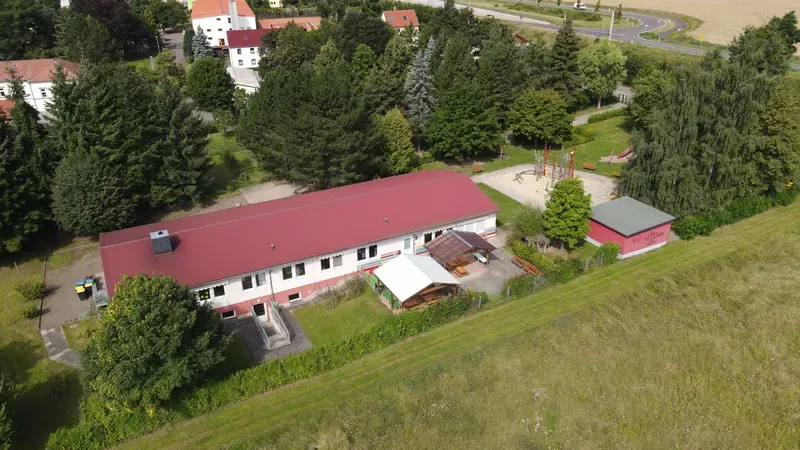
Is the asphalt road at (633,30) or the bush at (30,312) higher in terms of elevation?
the asphalt road at (633,30)

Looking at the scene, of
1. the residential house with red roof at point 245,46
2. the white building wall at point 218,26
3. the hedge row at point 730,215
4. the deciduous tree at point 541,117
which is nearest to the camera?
the hedge row at point 730,215

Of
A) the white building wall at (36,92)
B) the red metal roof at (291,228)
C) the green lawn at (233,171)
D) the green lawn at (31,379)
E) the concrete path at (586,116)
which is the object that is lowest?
the green lawn at (31,379)

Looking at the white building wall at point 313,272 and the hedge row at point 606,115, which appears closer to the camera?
the white building wall at point 313,272

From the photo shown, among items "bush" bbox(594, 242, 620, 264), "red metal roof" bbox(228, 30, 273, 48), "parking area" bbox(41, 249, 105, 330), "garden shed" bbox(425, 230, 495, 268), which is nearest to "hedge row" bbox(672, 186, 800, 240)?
"bush" bbox(594, 242, 620, 264)

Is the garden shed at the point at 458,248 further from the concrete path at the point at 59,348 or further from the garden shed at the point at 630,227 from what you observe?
the concrete path at the point at 59,348

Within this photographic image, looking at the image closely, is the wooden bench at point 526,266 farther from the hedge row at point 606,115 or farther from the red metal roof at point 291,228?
the hedge row at point 606,115

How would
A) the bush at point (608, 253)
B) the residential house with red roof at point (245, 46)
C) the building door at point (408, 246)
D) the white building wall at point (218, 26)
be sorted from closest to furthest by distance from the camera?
the bush at point (608, 253) → the building door at point (408, 246) → the residential house with red roof at point (245, 46) → the white building wall at point (218, 26)

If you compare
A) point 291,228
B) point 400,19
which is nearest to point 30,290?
point 291,228

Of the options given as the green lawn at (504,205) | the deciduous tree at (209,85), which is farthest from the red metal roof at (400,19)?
the green lawn at (504,205)
